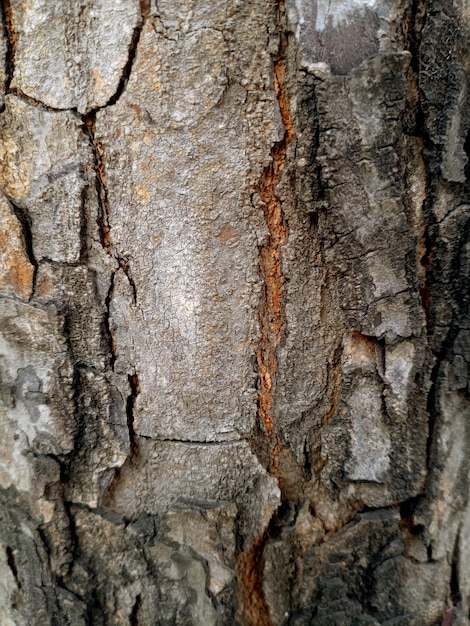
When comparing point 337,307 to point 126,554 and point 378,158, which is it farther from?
point 126,554

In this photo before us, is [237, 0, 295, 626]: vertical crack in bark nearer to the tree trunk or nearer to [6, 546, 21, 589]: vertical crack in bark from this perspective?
the tree trunk

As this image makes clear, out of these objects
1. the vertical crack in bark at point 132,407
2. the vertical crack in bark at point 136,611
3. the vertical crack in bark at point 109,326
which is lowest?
the vertical crack in bark at point 136,611

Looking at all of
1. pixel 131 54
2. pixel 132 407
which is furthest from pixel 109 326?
pixel 131 54

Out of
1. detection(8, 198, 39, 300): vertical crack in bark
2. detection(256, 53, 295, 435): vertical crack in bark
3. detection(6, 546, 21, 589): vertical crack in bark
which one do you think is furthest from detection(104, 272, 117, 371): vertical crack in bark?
detection(6, 546, 21, 589): vertical crack in bark

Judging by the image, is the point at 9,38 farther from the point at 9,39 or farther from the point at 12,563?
the point at 12,563

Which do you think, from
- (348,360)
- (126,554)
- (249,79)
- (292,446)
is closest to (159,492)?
(126,554)

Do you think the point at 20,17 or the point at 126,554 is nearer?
the point at 20,17

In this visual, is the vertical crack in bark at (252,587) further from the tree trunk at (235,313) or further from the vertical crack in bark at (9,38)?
the vertical crack in bark at (9,38)

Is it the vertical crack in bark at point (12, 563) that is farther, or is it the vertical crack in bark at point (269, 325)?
the vertical crack in bark at point (12, 563)

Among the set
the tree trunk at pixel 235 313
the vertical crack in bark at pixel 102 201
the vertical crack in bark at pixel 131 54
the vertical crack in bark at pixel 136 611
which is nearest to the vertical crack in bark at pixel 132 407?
the tree trunk at pixel 235 313
